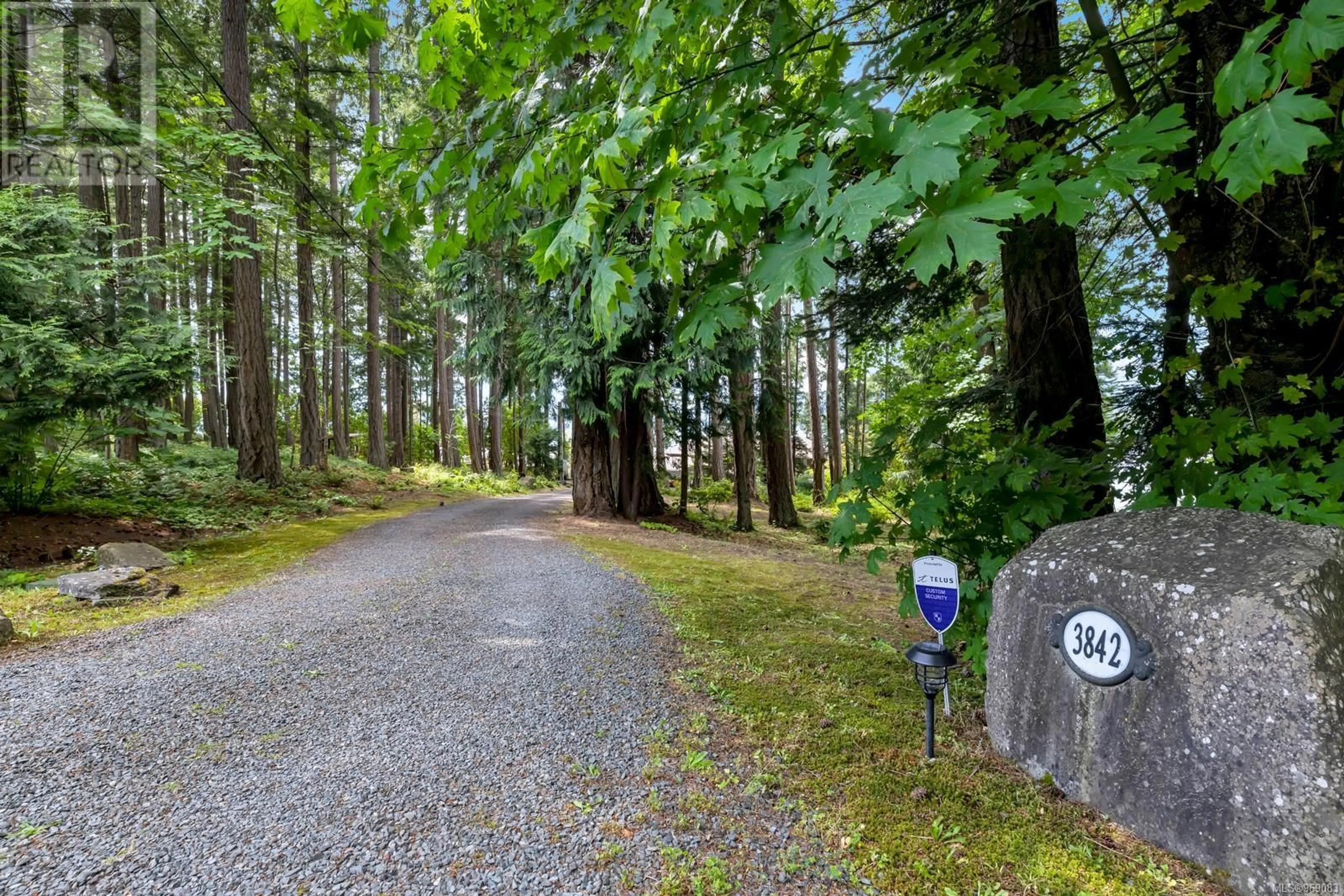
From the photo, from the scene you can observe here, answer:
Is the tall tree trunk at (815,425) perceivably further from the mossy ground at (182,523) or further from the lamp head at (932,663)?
the lamp head at (932,663)

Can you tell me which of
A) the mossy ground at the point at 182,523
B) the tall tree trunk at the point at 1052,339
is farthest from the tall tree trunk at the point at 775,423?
the mossy ground at the point at 182,523

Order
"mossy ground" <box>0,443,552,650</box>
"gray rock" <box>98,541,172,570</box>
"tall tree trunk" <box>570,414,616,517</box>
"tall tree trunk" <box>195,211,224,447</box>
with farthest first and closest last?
"tall tree trunk" <box>570,414,616,517</box> < "tall tree trunk" <box>195,211,224,447</box> < "gray rock" <box>98,541,172,570</box> < "mossy ground" <box>0,443,552,650</box>

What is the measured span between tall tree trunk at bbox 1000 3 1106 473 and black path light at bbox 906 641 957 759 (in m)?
1.71

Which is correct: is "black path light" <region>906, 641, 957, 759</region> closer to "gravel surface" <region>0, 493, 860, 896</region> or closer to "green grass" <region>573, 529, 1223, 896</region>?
"green grass" <region>573, 529, 1223, 896</region>

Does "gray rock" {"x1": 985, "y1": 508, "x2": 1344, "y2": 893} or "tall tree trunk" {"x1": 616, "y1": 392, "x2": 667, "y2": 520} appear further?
"tall tree trunk" {"x1": 616, "y1": 392, "x2": 667, "y2": 520}

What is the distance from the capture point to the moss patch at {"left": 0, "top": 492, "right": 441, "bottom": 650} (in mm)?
3664

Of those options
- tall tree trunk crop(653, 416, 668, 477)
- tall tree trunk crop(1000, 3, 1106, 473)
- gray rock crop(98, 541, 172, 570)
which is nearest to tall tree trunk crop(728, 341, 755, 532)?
tall tree trunk crop(1000, 3, 1106, 473)

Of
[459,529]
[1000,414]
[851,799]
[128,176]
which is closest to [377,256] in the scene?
[128,176]

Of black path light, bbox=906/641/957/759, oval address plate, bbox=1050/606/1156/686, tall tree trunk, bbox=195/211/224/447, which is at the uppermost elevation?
tall tree trunk, bbox=195/211/224/447

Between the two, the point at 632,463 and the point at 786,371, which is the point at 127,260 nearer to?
the point at 632,463

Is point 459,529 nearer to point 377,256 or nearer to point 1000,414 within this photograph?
point 1000,414

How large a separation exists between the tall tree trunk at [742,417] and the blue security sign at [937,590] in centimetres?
688

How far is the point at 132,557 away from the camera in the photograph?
16.8 feet

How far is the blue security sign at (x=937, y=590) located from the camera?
235 centimetres
